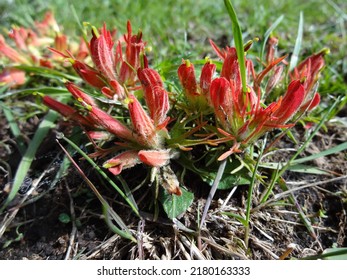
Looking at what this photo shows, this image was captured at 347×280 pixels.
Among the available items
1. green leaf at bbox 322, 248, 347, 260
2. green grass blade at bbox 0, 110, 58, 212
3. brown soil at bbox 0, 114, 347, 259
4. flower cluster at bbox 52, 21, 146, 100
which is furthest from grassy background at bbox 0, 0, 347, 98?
green leaf at bbox 322, 248, 347, 260

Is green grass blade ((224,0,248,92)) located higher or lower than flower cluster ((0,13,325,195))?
higher

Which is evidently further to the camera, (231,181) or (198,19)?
(198,19)

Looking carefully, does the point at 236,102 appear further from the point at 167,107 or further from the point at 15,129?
the point at 15,129

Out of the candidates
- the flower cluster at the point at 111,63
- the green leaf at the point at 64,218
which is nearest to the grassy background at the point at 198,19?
the flower cluster at the point at 111,63

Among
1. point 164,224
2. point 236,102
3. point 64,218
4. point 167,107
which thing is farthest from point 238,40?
point 64,218

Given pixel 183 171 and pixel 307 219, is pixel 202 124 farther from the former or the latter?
pixel 307 219

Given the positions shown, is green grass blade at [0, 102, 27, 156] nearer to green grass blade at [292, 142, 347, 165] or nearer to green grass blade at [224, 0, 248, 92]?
green grass blade at [224, 0, 248, 92]

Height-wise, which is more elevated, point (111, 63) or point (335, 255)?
point (111, 63)
